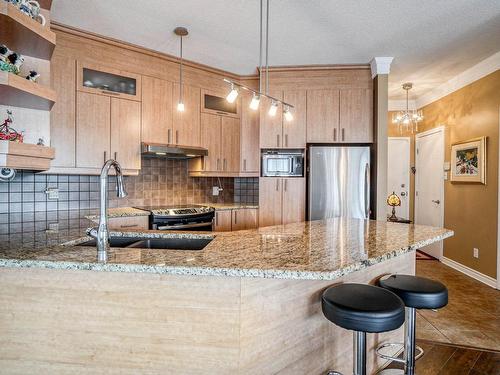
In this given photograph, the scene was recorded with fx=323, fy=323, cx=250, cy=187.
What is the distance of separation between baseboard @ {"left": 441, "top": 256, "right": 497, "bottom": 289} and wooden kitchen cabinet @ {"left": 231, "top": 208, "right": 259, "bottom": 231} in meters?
2.79

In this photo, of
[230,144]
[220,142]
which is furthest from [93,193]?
[230,144]

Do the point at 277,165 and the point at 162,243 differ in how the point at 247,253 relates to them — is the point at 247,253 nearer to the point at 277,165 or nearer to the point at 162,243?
the point at 162,243

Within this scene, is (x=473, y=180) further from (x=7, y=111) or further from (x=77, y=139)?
(x=7, y=111)

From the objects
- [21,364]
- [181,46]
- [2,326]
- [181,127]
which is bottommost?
[21,364]

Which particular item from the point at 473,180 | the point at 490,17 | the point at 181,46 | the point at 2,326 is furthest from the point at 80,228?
the point at 473,180

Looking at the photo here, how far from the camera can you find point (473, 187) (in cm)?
407

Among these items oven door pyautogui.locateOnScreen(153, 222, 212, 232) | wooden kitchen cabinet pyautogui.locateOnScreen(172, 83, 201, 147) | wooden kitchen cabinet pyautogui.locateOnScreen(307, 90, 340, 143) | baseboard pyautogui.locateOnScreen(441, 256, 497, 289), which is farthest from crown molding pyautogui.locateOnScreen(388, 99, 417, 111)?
oven door pyautogui.locateOnScreen(153, 222, 212, 232)

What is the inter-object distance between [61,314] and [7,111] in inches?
66.4

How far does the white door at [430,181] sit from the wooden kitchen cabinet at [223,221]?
326 centimetres

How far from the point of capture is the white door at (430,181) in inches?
191

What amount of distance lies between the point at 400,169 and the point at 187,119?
3958 mm

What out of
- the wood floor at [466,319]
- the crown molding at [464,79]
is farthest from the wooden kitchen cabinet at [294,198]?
the crown molding at [464,79]

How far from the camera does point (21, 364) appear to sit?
144cm

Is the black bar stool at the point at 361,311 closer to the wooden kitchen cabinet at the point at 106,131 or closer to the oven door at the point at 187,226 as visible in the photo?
the oven door at the point at 187,226
